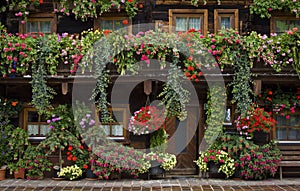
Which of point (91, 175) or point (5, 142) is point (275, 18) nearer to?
point (91, 175)

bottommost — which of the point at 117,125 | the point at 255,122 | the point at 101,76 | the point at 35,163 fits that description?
the point at 35,163

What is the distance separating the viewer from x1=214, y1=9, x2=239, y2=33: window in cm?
1187

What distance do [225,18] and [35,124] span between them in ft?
21.8

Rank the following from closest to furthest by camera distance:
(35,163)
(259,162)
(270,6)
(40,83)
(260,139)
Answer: (40,83) → (259,162) → (35,163) → (270,6) → (260,139)

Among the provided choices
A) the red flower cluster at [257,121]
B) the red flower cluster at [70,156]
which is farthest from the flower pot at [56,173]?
the red flower cluster at [257,121]

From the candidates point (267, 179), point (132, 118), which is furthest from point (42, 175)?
point (267, 179)

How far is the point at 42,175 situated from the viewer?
11.2 metres

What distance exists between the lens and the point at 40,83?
1061 centimetres

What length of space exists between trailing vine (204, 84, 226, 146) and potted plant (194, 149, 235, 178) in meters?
0.33

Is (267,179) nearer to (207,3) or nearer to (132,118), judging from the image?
(132,118)

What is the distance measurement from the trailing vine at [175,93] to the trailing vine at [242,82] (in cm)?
135

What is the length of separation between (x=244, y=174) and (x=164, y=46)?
4.21 metres

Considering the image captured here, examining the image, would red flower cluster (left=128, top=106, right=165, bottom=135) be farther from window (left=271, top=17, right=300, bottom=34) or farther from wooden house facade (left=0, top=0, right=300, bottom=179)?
window (left=271, top=17, right=300, bottom=34)

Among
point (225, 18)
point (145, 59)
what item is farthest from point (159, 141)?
point (225, 18)
